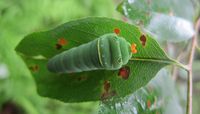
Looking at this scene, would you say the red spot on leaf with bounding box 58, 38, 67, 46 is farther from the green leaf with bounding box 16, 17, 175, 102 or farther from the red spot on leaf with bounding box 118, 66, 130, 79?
the red spot on leaf with bounding box 118, 66, 130, 79

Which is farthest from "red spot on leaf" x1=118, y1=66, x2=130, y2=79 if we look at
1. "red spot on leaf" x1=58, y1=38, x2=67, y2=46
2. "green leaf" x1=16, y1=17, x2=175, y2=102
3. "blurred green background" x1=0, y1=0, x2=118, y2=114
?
"blurred green background" x1=0, y1=0, x2=118, y2=114

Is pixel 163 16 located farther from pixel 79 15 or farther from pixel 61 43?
pixel 79 15

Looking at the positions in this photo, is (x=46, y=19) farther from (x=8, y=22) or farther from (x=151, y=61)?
(x=151, y=61)

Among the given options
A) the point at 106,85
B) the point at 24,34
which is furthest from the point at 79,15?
the point at 106,85

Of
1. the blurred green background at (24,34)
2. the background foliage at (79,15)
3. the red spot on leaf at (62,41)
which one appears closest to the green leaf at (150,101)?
the background foliage at (79,15)

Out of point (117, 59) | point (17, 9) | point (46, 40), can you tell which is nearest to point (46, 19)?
point (17, 9)

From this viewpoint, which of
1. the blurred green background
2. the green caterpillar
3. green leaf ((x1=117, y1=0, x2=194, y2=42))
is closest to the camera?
the green caterpillar
